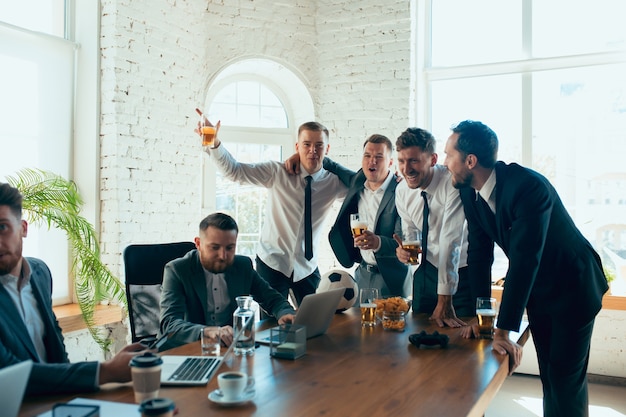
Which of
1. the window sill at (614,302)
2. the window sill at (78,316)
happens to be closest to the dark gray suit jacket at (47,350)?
the window sill at (78,316)

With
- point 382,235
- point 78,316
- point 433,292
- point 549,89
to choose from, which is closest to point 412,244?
point 433,292

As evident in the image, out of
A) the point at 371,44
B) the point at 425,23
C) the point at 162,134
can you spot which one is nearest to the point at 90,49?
the point at 162,134

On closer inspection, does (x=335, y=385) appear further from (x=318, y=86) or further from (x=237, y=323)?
(x=318, y=86)

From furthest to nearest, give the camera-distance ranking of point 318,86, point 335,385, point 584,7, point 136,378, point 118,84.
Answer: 1. point 318,86
2. point 584,7
3. point 118,84
4. point 335,385
5. point 136,378

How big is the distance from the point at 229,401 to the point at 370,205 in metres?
2.17

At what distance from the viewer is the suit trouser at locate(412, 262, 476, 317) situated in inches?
117

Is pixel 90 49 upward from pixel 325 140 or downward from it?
upward

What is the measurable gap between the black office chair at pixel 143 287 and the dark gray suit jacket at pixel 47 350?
71cm

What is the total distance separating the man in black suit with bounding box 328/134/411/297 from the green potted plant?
5.36 feet

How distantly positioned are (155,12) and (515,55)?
3.06m

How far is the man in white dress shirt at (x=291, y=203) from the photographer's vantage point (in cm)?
374

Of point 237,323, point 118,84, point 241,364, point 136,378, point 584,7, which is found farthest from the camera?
point 584,7

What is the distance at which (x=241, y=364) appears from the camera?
2012 millimetres

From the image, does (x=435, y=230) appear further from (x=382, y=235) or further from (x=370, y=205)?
(x=370, y=205)
